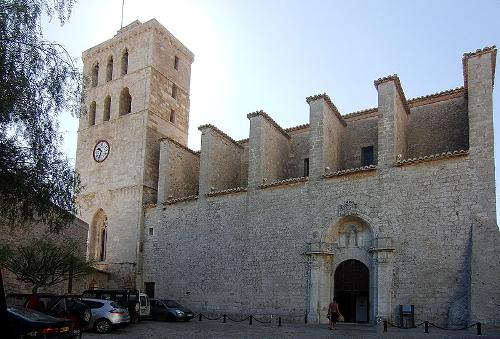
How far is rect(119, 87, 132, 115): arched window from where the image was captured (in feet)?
95.9

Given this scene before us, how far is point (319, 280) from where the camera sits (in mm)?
19453

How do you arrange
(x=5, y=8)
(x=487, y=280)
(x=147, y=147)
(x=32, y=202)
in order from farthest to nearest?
(x=147, y=147) < (x=487, y=280) < (x=32, y=202) < (x=5, y=8)

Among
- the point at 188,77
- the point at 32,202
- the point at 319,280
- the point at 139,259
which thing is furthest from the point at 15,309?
the point at 188,77

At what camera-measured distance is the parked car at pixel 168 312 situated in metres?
20.4

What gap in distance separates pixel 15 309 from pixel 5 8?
5.63m

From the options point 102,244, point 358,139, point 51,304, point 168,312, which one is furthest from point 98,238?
point 51,304

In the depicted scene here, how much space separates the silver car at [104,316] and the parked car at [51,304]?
1.67m

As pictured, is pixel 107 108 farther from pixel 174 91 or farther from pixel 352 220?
pixel 352 220

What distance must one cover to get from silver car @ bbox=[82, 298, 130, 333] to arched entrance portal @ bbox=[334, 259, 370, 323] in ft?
27.7

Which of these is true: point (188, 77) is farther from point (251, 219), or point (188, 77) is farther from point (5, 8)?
point (5, 8)

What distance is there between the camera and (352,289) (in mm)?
19562

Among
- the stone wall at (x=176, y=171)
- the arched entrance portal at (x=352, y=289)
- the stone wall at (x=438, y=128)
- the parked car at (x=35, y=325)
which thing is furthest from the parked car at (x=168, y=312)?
the stone wall at (x=438, y=128)

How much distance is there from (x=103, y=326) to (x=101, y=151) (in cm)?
1510

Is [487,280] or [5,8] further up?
[5,8]
